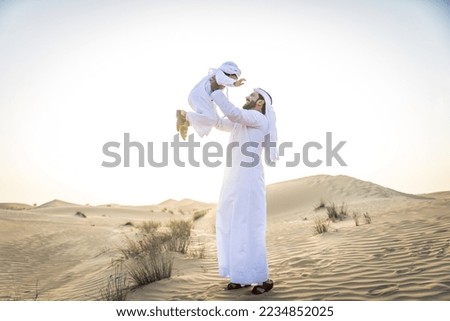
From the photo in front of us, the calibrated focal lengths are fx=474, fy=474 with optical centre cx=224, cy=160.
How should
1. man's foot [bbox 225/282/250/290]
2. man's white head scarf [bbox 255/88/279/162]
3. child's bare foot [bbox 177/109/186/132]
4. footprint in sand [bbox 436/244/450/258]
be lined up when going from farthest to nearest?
footprint in sand [bbox 436/244/450/258], man's white head scarf [bbox 255/88/279/162], man's foot [bbox 225/282/250/290], child's bare foot [bbox 177/109/186/132]

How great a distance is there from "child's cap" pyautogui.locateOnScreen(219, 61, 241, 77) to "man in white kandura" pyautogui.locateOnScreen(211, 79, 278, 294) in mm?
185

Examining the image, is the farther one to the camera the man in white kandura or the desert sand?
the desert sand

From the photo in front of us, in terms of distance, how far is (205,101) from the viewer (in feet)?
16.1

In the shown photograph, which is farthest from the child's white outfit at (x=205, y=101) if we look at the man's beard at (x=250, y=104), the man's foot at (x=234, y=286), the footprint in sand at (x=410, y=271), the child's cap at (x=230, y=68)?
the footprint in sand at (x=410, y=271)

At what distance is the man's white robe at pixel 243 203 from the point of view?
4754 millimetres

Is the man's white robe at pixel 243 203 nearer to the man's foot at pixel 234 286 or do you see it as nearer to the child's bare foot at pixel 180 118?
the man's foot at pixel 234 286

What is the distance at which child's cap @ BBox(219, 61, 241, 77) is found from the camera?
16.2 ft

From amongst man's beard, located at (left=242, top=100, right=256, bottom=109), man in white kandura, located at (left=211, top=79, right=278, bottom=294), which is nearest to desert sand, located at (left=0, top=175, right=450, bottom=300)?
man in white kandura, located at (left=211, top=79, right=278, bottom=294)

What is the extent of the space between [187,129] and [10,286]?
15.3 ft

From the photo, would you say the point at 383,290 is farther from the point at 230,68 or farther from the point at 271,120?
the point at 230,68

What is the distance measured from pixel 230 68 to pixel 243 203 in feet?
4.63

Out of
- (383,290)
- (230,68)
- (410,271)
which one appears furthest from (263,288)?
(230,68)

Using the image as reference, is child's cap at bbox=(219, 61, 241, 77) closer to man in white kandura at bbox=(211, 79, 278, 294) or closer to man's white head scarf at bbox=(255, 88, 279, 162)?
man in white kandura at bbox=(211, 79, 278, 294)
